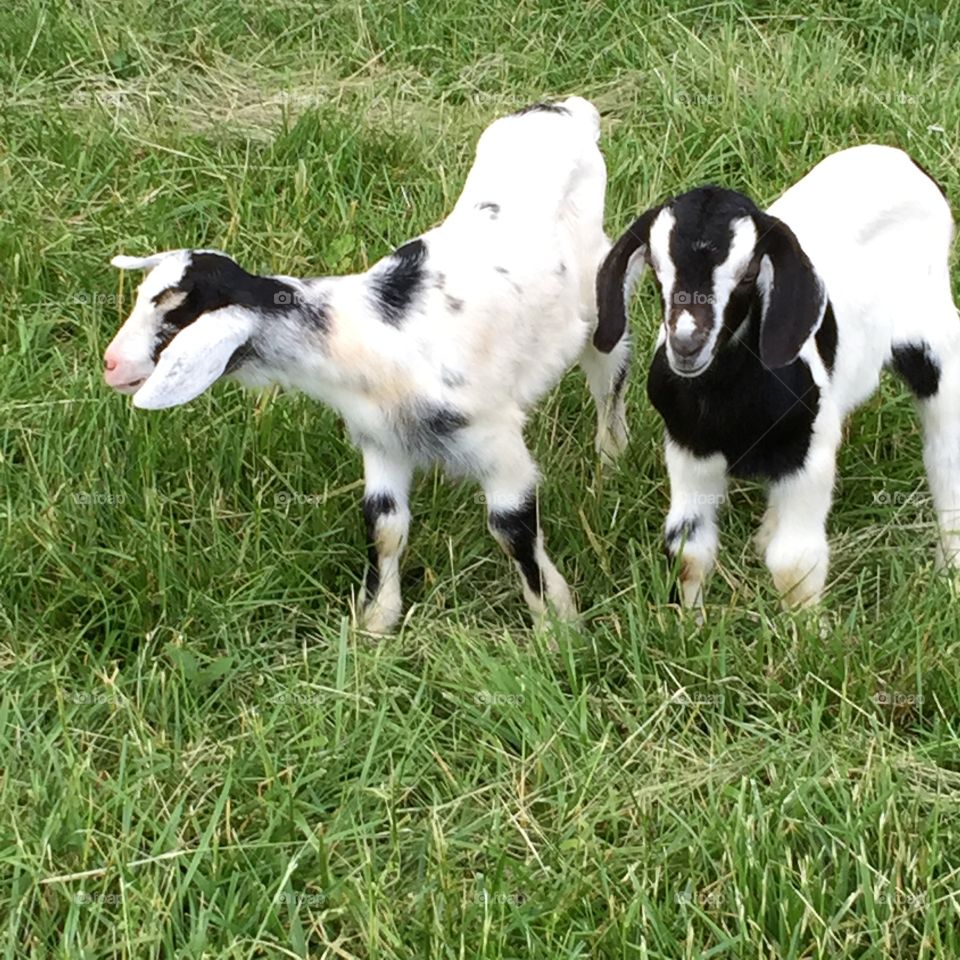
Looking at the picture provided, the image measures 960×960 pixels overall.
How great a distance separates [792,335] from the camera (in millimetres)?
3020

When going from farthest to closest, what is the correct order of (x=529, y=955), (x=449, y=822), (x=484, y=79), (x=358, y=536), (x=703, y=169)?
(x=484, y=79)
(x=703, y=169)
(x=358, y=536)
(x=449, y=822)
(x=529, y=955)

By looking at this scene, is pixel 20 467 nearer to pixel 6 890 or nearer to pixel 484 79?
pixel 6 890

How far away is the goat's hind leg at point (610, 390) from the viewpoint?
13.5 feet

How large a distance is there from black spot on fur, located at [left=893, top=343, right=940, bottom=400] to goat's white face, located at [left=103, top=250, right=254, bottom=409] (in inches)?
58.4

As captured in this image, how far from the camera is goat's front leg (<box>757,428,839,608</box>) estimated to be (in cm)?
329

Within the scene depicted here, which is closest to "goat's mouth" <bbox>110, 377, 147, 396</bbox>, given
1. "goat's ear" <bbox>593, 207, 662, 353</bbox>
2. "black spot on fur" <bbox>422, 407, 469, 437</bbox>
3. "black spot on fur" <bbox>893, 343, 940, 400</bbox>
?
"black spot on fur" <bbox>422, 407, 469, 437</bbox>

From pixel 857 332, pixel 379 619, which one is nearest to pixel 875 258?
pixel 857 332

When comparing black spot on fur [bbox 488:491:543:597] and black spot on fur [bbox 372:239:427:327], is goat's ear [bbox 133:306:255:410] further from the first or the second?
black spot on fur [bbox 488:491:543:597]

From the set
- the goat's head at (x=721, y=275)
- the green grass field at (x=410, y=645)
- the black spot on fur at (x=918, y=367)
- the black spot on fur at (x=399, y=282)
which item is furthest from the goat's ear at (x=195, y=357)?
the black spot on fur at (x=918, y=367)

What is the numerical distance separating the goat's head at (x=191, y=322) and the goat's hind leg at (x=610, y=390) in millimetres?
1104

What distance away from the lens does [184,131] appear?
541 cm

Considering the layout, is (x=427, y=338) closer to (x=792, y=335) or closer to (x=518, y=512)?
(x=518, y=512)

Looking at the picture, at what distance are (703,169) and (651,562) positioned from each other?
195cm

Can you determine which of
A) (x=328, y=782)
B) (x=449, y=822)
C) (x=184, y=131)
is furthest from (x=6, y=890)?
(x=184, y=131)
